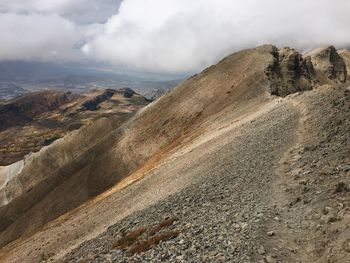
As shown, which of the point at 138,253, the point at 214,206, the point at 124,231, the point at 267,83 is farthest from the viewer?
the point at 267,83

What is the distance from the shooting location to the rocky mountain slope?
102 ft

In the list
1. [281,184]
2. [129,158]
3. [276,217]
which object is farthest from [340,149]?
[129,158]

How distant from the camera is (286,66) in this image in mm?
106750

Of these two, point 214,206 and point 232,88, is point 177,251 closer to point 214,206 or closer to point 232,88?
point 214,206

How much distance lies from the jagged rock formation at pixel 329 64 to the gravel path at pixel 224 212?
8986 cm

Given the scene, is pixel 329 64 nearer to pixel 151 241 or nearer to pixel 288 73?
pixel 288 73

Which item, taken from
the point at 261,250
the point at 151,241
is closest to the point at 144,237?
the point at 151,241

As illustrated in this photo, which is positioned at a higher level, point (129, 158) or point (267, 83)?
point (267, 83)

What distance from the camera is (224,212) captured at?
119 ft

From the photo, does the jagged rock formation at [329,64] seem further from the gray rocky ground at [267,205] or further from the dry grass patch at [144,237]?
the dry grass patch at [144,237]

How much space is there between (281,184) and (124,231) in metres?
15.4

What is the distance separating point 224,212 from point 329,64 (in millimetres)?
127260

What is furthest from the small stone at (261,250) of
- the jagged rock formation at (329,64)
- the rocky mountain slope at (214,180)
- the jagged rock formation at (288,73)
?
the jagged rock formation at (329,64)

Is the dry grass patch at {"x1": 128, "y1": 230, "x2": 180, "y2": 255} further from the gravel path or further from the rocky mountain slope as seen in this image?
the gravel path
